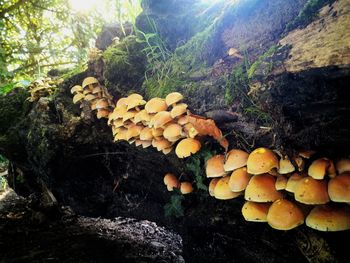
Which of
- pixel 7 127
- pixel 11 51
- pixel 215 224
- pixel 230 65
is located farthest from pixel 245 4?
pixel 11 51

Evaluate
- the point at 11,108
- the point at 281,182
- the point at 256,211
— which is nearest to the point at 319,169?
the point at 281,182

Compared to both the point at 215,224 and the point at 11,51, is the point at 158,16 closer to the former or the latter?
the point at 215,224

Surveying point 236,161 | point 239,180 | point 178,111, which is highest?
point 178,111

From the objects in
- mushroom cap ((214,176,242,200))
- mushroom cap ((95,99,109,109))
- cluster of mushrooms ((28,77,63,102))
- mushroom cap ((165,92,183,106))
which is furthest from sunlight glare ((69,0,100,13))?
mushroom cap ((214,176,242,200))

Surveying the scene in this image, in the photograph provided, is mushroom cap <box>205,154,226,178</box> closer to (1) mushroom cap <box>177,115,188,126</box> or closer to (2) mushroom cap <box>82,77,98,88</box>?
(1) mushroom cap <box>177,115,188,126</box>

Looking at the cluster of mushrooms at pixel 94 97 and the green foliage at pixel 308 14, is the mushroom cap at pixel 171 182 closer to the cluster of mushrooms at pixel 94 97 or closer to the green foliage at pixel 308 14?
the cluster of mushrooms at pixel 94 97

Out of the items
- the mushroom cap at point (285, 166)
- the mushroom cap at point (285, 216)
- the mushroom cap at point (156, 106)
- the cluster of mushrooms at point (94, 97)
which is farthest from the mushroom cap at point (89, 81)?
the mushroom cap at point (285, 216)

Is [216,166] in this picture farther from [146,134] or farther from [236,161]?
[146,134]
